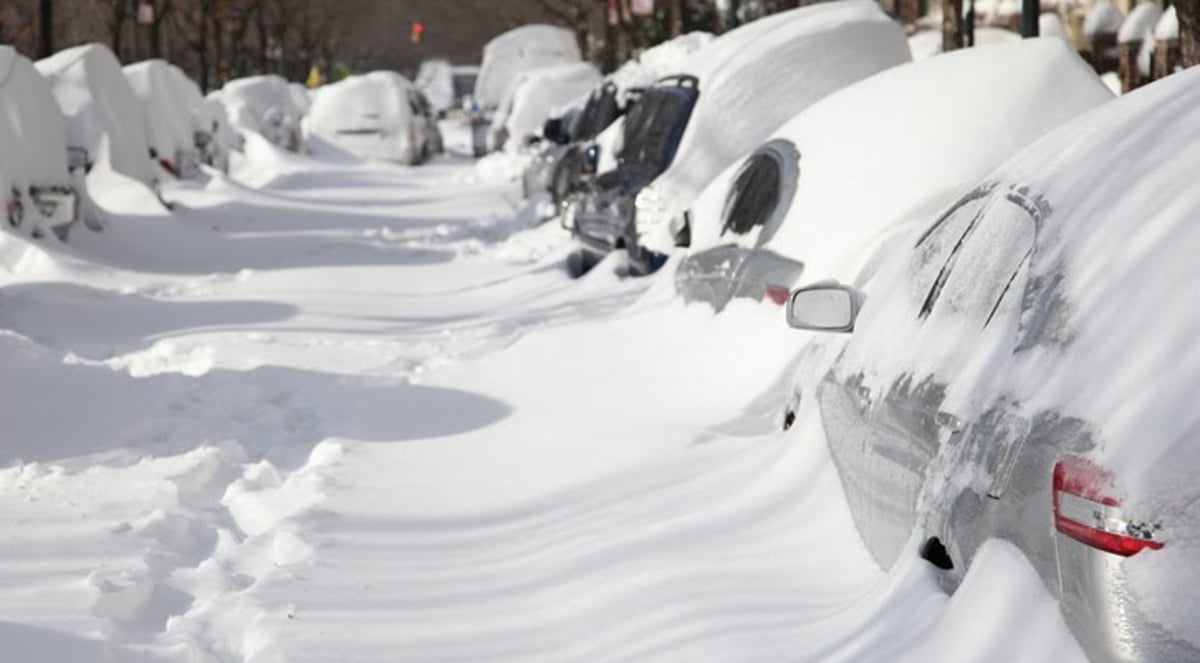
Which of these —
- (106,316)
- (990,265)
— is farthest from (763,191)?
(106,316)

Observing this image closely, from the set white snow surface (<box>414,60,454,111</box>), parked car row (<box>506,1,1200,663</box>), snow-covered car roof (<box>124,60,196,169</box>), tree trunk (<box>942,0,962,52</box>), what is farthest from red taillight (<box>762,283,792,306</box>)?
white snow surface (<box>414,60,454,111</box>)

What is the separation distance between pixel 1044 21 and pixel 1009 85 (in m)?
26.8

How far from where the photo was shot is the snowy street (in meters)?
5.44

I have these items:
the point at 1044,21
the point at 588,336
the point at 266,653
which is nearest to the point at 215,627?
the point at 266,653

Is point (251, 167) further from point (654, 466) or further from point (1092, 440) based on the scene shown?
point (1092, 440)

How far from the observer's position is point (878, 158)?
8.98 m

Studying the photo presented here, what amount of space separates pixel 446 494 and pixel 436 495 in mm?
40

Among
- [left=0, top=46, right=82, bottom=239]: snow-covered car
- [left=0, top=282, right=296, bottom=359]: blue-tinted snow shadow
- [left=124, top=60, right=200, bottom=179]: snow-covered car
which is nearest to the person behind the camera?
[left=0, top=282, right=296, bottom=359]: blue-tinted snow shadow

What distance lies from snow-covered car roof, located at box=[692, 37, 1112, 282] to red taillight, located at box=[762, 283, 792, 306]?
17 centimetres

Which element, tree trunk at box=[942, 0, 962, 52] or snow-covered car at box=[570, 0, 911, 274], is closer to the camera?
snow-covered car at box=[570, 0, 911, 274]

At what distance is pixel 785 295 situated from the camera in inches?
358

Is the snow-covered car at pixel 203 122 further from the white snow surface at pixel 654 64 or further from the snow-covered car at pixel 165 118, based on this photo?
the white snow surface at pixel 654 64

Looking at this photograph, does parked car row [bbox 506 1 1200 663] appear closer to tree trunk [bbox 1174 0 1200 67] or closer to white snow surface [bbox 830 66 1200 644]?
white snow surface [bbox 830 66 1200 644]

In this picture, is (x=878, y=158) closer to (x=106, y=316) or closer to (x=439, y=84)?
(x=106, y=316)
